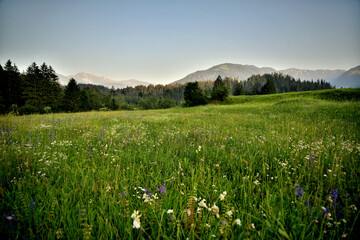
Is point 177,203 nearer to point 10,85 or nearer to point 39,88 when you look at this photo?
point 39,88

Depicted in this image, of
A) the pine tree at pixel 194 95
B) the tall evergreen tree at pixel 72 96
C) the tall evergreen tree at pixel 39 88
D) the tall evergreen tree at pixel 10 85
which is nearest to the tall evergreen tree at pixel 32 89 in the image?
the tall evergreen tree at pixel 39 88

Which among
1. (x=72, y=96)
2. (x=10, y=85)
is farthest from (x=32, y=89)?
(x=72, y=96)

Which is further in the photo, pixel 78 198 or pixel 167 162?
pixel 167 162

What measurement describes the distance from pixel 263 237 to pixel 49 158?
416 centimetres

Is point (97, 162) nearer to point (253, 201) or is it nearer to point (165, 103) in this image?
point (253, 201)

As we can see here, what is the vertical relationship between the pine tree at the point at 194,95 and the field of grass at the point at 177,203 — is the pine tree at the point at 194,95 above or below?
above

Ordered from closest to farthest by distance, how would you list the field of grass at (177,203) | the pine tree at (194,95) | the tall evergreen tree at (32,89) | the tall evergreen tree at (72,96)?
1. the field of grass at (177,203)
2. the tall evergreen tree at (32,89)
3. the pine tree at (194,95)
4. the tall evergreen tree at (72,96)

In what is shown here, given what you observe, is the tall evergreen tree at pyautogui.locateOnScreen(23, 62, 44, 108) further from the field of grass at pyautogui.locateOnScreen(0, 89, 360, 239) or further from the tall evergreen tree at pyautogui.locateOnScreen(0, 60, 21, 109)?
the field of grass at pyautogui.locateOnScreen(0, 89, 360, 239)

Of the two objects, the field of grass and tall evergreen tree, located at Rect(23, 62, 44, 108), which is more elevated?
tall evergreen tree, located at Rect(23, 62, 44, 108)

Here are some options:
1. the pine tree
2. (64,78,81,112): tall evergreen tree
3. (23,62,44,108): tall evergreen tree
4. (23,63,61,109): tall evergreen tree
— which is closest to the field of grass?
the pine tree

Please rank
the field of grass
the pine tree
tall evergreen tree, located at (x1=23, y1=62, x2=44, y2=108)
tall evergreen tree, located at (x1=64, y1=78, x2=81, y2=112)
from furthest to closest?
tall evergreen tree, located at (x1=64, y1=78, x2=81, y2=112) < the pine tree < tall evergreen tree, located at (x1=23, y1=62, x2=44, y2=108) < the field of grass

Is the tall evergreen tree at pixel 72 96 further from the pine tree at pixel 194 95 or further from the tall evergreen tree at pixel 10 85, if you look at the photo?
the pine tree at pixel 194 95

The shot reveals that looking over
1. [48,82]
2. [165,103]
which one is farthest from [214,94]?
[48,82]

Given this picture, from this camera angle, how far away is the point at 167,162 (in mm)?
3213
